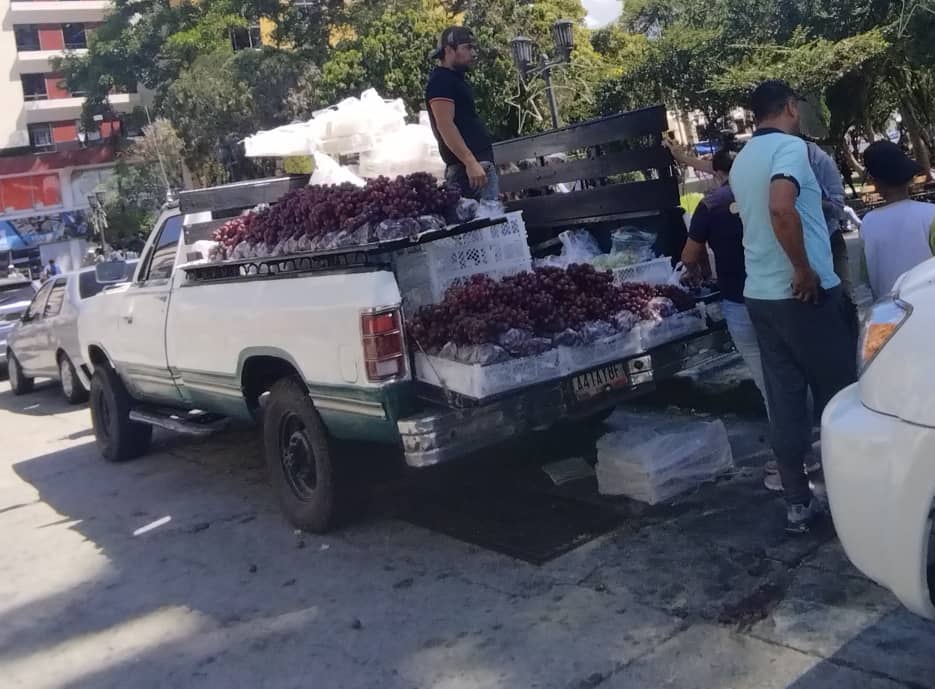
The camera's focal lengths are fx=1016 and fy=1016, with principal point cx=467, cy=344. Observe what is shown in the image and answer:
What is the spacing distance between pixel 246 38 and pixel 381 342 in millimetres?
44324

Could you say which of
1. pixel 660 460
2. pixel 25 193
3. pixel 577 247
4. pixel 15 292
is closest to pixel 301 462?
pixel 660 460

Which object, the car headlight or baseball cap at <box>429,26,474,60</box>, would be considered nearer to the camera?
the car headlight

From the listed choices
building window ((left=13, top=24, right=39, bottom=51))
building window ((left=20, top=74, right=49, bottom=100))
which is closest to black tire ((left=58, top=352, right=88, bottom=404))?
building window ((left=20, top=74, right=49, bottom=100))

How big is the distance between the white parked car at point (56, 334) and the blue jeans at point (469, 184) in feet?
22.0

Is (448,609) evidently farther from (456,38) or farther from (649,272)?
(456,38)

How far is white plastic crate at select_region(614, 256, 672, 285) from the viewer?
5.75m

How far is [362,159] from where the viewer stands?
7480mm

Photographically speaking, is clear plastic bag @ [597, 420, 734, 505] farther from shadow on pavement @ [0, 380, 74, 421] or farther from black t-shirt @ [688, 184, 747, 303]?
shadow on pavement @ [0, 380, 74, 421]

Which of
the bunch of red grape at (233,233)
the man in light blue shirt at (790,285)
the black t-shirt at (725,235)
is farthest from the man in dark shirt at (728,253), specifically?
the bunch of red grape at (233,233)

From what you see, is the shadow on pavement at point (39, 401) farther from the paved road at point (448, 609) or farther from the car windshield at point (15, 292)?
the paved road at point (448, 609)

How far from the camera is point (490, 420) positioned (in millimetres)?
4848

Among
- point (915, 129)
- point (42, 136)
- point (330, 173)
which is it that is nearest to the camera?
point (330, 173)

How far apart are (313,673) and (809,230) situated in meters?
2.82

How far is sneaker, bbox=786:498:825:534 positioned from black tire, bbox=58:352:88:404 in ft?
32.3
